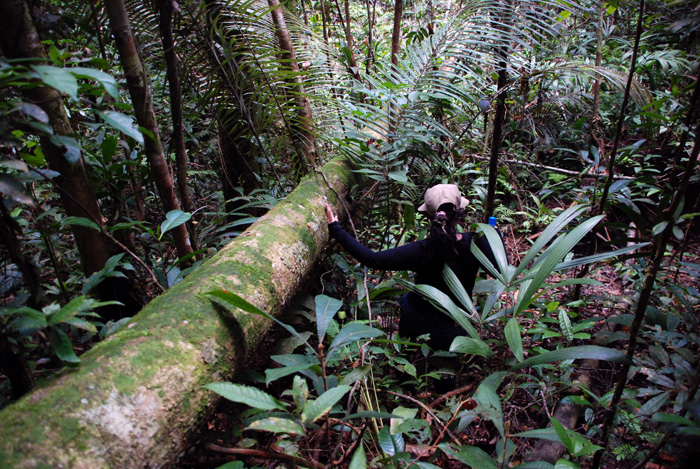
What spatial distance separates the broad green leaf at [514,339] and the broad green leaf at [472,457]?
0.33 meters

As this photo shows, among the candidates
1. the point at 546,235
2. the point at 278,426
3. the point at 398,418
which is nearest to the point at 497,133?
the point at 546,235

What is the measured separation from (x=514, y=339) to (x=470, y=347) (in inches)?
6.1

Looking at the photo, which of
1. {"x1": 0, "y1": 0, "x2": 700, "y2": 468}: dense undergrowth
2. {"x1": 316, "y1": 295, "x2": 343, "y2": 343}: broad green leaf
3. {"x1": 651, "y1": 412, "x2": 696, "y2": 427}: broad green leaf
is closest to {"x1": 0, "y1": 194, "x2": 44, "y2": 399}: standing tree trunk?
{"x1": 0, "y1": 0, "x2": 700, "y2": 468}: dense undergrowth

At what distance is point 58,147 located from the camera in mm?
1540

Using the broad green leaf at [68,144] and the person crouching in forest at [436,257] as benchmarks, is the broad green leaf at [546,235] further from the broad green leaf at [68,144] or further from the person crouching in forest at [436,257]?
the broad green leaf at [68,144]

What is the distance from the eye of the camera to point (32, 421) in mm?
844

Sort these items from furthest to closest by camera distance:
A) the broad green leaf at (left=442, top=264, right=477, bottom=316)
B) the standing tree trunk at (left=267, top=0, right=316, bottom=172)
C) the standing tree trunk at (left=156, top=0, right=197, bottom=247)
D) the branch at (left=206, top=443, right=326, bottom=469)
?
the standing tree trunk at (left=267, top=0, right=316, bottom=172) < the standing tree trunk at (left=156, top=0, right=197, bottom=247) < the broad green leaf at (left=442, top=264, right=477, bottom=316) < the branch at (left=206, top=443, right=326, bottom=469)

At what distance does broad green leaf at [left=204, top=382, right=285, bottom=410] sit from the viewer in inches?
39.0

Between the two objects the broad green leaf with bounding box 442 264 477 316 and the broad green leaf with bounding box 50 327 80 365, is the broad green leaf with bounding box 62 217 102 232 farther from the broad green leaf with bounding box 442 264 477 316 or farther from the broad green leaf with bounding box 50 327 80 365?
the broad green leaf with bounding box 442 264 477 316

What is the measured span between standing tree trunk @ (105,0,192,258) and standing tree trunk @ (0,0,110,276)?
0.33 m

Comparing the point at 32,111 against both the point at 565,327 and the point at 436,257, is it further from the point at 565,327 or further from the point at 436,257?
A: the point at 565,327

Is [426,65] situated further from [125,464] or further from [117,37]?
[125,464]

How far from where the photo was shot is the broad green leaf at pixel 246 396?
990 millimetres

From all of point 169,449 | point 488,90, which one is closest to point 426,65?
point 488,90
